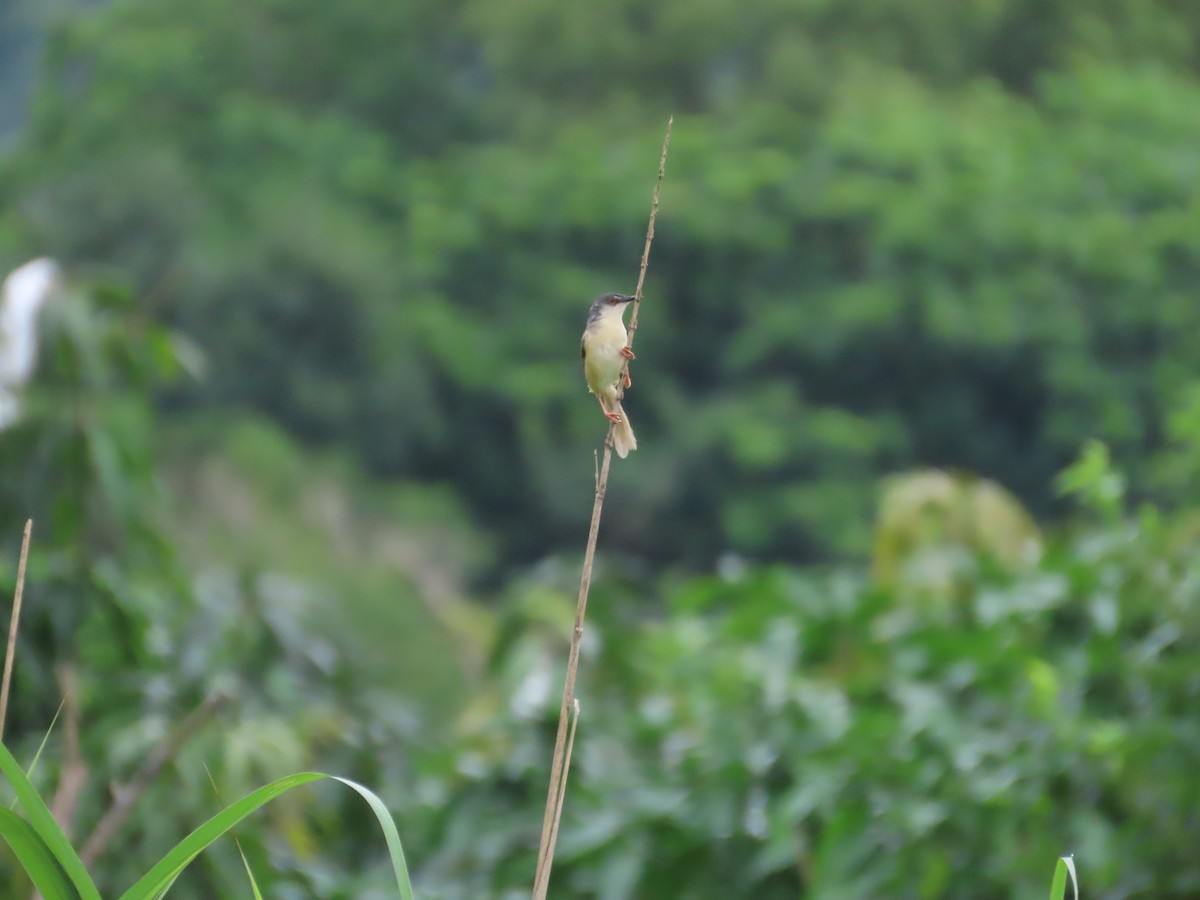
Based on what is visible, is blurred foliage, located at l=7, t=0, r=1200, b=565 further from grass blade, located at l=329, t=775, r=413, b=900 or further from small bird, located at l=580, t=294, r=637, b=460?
grass blade, located at l=329, t=775, r=413, b=900

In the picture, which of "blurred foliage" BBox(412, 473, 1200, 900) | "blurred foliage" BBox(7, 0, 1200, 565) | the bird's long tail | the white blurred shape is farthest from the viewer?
"blurred foliage" BBox(7, 0, 1200, 565)

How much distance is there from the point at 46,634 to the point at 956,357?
15342 mm

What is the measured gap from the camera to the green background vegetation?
2.69 meters

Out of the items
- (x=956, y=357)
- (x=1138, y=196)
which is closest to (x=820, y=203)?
(x=956, y=357)

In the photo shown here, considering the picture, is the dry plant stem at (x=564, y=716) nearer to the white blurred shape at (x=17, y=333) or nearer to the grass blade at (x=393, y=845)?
the grass blade at (x=393, y=845)

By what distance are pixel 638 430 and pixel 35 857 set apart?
15.6 m

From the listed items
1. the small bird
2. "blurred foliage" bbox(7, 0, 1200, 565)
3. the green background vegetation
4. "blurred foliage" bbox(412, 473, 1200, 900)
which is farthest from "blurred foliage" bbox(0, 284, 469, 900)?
"blurred foliage" bbox(7, 0, 1200, 565)

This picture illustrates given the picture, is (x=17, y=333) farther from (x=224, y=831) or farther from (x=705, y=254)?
(x=705, y=254)

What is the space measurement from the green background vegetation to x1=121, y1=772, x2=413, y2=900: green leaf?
0.80 meters

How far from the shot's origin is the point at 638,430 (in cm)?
1658

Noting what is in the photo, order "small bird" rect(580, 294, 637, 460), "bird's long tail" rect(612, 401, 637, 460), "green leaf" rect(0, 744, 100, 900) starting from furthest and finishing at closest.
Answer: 1. "small bird" rect(580, 294, 637, 460)
2. "bird's long tail" rect(612, 401, 637, 460)
3. "green leaf" rect(0, 744, 100, 900)

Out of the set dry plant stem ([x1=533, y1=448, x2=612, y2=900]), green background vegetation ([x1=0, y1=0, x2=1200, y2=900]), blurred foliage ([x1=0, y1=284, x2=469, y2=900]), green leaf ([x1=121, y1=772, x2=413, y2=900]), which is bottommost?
green leaf ([x1=121, y1=772, x2=413, y2=900])

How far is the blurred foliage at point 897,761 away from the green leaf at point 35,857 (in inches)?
73.0

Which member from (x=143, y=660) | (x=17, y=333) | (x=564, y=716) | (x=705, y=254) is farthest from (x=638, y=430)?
(x=564, y=716)
